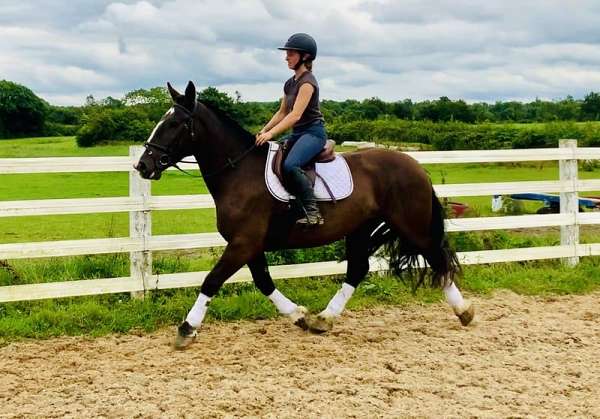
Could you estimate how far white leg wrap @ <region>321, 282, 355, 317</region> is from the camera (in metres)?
6.31

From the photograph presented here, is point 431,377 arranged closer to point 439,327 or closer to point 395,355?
point 395,355

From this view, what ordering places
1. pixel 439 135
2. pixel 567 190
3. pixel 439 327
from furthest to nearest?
pixel 439 135, pixel 567 190, pixel 439 327

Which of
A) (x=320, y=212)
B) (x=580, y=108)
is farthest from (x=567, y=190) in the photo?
(x=580, y=108)

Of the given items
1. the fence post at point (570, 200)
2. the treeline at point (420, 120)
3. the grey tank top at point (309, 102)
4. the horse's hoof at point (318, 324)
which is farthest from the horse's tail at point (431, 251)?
the treeline at point (420, 120)

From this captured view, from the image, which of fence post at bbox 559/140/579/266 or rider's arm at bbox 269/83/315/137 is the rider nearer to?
rider's arm at bbox 269/83/315/137

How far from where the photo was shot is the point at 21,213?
6.36m

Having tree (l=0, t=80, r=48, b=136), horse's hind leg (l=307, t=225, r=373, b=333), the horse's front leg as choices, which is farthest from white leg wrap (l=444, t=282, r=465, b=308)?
tree (l=0, t=80, r=48, b=136)

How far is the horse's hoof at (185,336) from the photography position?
554cm

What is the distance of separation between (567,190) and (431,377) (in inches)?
182

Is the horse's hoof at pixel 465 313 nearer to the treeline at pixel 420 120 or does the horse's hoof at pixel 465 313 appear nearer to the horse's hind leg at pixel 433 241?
the horse's hind leg at pixel 433 241

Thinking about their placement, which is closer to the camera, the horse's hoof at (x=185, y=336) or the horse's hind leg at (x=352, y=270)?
the horse's hoof at (x=185, y=336)

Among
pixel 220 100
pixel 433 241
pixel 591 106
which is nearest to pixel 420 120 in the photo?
pixel 591 106

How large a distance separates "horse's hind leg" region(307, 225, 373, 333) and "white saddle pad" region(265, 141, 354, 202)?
0.65 m

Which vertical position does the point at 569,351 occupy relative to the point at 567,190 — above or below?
below
